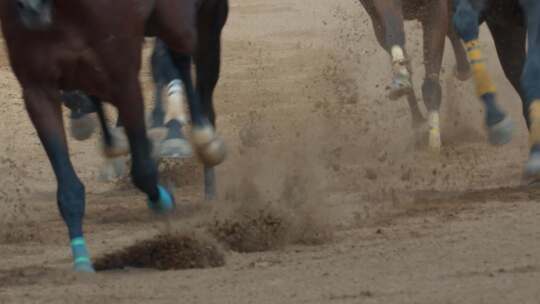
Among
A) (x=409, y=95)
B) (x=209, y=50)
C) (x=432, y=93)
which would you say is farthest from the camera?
(x=409, y=95)

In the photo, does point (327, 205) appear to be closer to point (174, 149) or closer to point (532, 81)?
point (532, 81)

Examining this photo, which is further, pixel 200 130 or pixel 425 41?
pixel 425 41

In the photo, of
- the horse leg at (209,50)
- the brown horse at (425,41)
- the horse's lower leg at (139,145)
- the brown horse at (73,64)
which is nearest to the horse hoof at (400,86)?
the brown horse at (425,41)

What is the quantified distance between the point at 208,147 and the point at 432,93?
313cm

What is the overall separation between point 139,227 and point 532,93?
2.28 meters

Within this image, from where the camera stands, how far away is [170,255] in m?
6.86

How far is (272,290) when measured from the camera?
19.6ft

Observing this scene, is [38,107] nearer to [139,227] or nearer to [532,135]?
[139,227]

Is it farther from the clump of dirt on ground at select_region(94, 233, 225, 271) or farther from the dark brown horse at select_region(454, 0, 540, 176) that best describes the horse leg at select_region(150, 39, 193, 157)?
the clump of dirt on ground at select_region(94, 233, 225, 271)

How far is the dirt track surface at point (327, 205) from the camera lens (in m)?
6.04

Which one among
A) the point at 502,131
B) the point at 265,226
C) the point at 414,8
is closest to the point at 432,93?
the point at 414,8

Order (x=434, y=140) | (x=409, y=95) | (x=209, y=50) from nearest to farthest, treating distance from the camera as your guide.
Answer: (x=209, y=50) → (x=434, y=140) → (x=409, y=95)

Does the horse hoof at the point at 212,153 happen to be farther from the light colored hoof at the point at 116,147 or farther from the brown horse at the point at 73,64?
the brown horse at the point at 73,64

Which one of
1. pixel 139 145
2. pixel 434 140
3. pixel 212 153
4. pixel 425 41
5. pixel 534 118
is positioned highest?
pixel 425 41
